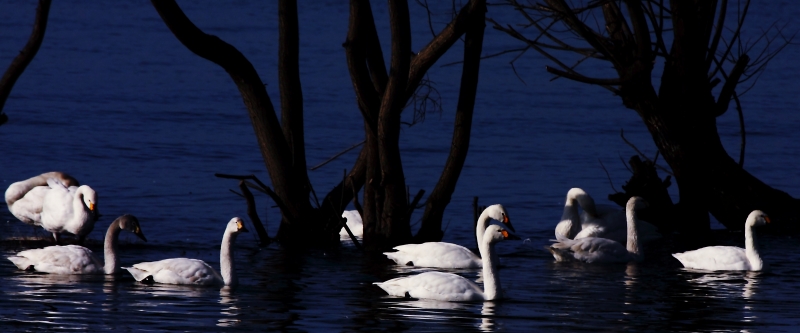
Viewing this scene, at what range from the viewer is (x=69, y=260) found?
423 inches

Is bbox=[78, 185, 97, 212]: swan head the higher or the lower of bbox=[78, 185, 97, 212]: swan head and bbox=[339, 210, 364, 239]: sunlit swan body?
the higher

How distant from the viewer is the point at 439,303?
32.4 feet

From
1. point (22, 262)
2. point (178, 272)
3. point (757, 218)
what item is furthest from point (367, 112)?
point (757, 218)

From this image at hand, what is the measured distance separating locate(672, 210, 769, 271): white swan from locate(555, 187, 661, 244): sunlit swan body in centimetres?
173

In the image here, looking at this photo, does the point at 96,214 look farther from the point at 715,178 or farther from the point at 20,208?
the point at 715,178

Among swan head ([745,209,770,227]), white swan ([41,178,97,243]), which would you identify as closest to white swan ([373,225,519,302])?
swan head ([745,209,770,227])

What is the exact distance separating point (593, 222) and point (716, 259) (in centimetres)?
241

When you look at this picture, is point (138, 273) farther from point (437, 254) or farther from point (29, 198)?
point (29, 198)

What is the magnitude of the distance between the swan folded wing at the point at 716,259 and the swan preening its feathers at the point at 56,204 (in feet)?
17.8

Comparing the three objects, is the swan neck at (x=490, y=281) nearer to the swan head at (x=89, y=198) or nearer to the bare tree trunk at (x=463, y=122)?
the bare tree trunk at (x=463, y=122)

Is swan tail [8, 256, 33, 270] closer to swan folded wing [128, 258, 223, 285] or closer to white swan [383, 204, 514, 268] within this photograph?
swan folded wing [128, 258, 223, 285]

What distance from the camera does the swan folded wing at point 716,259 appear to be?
1193 centimetres

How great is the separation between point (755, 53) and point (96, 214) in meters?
29.3

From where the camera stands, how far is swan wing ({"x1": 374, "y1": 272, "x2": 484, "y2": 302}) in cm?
988
